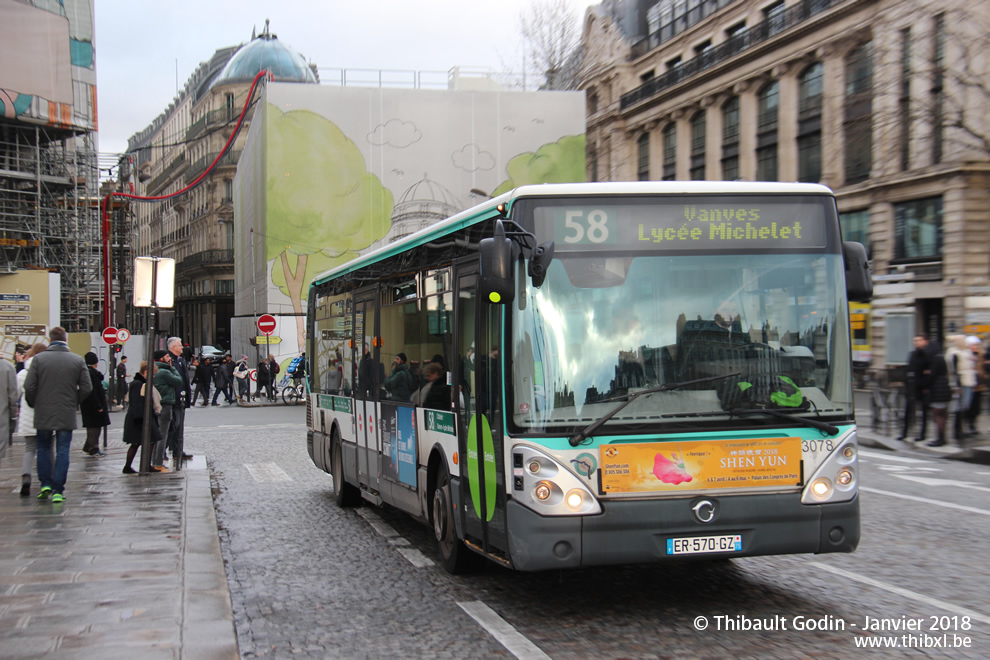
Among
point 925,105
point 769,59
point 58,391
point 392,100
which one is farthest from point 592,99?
point 58,391

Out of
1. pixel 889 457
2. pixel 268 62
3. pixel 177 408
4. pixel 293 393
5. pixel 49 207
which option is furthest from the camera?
pixel 268 62

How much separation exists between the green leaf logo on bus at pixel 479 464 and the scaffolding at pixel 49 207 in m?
37.3

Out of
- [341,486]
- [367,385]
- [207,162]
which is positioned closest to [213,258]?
[207,162]

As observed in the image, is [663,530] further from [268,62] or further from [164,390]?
[268,62]

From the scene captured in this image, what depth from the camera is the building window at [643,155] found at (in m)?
50.5

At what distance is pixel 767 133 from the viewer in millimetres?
40688

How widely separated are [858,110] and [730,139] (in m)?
9.31

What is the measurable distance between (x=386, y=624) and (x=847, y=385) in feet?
10.1

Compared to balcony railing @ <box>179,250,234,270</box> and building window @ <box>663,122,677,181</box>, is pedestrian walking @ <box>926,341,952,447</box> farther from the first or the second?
balcony railing @ <box>179,250,234,270</box>

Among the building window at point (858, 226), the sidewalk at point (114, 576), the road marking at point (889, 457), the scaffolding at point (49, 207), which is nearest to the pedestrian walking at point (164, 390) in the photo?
the sidewalk at point (114, 576)

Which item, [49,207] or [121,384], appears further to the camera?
A: [49,207]

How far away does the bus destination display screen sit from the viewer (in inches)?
245

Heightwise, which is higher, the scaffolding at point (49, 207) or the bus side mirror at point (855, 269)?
the scaffolding at point (49, 207)

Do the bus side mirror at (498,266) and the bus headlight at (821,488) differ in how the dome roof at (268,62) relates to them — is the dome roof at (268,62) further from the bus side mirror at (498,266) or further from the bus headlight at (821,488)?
the bus headlight at (821,488)
